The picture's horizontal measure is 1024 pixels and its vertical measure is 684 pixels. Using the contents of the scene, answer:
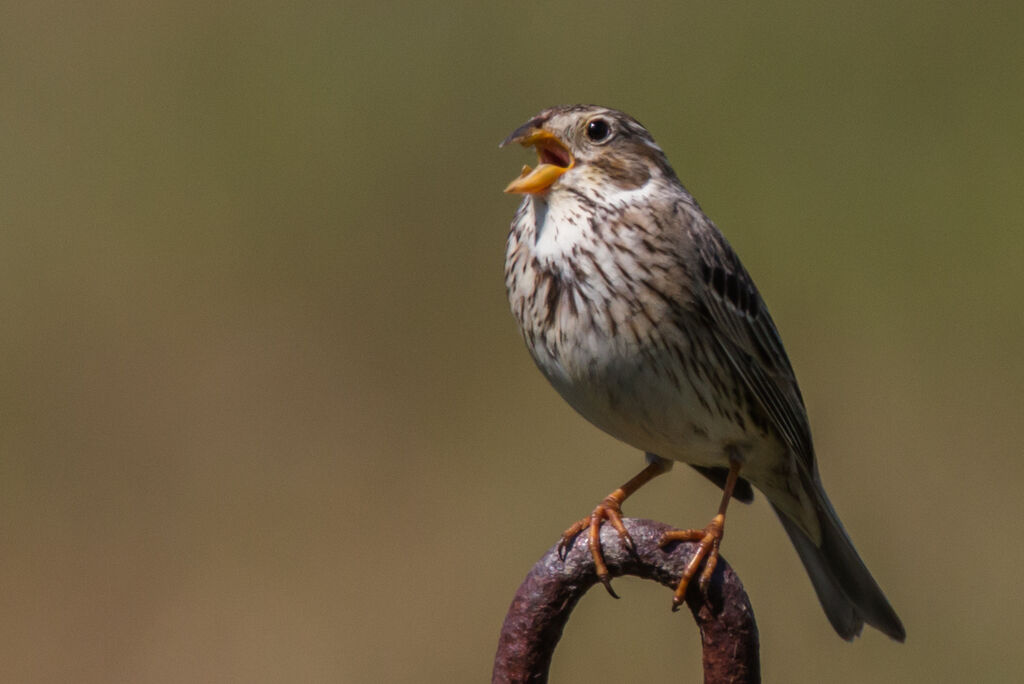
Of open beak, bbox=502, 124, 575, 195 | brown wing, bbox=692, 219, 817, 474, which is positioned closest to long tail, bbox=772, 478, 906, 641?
brown wing, bbox=692, 219, 817, 474

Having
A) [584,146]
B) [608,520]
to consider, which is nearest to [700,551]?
[608,520]

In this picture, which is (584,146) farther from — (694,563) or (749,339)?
(694,563)

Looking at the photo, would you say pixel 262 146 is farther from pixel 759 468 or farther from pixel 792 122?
pixel 759 468

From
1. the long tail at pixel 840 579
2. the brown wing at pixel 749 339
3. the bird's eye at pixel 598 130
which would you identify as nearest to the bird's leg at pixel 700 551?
the brown wing at pixel 749 339

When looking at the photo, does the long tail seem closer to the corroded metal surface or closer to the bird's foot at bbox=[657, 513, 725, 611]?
the bird's foot at bbox=[657, 513, 725, 611]

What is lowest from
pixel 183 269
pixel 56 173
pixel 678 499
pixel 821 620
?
pixel 821 620

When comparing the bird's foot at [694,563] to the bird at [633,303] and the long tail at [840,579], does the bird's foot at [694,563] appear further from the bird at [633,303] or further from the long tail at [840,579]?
the long tail at [840,579]

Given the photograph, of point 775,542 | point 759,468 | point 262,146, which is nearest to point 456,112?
point 262,146

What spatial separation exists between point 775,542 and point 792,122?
2.50 metres

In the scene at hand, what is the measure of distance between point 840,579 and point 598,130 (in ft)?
4.76

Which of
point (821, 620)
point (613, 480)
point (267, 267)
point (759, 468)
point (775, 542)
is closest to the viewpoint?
point (759, 468)

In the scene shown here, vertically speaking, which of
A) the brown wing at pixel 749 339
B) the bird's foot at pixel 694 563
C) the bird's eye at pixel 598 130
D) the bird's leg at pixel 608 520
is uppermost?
the bird's eye at pixel 598 130

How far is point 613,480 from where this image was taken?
6203mm

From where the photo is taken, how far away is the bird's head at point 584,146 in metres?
3.83
